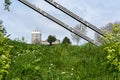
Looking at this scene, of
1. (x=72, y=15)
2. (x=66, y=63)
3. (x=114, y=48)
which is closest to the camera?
(x=114, y=48)

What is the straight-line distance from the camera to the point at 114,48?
12.4 m

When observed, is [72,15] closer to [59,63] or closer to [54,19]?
[54,19]

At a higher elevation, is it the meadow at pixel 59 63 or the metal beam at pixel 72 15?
the metal beam at pixel 72 15

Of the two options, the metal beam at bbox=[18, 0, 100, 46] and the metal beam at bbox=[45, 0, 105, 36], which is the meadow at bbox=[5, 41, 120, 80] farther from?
the metal beam at bbox=[45, 0, 105, 36]

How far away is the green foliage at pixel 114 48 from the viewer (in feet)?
39.8

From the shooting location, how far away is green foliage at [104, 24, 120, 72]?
1212cm

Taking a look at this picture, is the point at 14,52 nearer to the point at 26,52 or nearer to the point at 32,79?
the point at 26,52

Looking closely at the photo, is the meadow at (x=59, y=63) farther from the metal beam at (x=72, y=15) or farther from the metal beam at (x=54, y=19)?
the metal beam at (x=72, y=15)

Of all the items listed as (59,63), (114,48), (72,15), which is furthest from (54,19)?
(114,48)

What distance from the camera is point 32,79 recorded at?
12094 mm

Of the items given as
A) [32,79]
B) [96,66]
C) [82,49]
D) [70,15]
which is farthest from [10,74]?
[70,15]

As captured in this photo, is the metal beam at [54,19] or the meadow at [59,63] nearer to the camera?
the meadow at [59,63]

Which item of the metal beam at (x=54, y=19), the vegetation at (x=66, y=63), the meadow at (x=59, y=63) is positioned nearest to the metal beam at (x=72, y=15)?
the metal beam at (x=54, y=19)

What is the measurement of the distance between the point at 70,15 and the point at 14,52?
12.0ft
